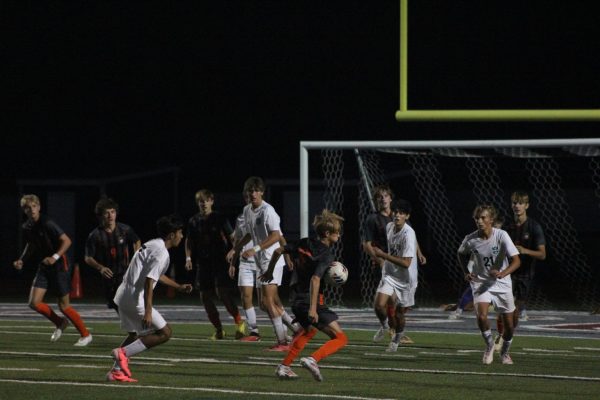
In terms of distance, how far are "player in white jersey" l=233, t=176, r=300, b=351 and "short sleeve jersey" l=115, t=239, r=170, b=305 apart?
128 inches

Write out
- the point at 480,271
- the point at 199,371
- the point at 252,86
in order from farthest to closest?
the point at 252,86, the point at 480,271, the point at 199,371

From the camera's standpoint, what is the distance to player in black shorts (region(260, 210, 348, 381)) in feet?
39.9

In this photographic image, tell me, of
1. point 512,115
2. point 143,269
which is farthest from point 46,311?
point 512,115

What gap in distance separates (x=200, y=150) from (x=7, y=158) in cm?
635

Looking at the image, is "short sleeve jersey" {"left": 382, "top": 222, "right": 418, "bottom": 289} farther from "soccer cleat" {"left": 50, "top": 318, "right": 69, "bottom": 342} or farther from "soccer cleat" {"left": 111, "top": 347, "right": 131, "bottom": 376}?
"soccer cleat" {"left": 111, "top": 347, "right": 131, "bottom": 376}

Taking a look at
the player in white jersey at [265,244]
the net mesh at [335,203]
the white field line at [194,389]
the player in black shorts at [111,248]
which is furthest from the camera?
the net mesh at [335,203]

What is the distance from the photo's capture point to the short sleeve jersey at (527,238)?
1534 cm

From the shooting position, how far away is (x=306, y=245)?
1238cm

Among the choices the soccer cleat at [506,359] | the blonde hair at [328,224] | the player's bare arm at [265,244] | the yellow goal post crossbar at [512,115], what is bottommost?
the soccer cleat at [506,359]

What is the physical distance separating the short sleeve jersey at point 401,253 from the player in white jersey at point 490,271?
1.34 metres

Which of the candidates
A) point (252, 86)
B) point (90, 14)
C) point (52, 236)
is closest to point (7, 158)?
point (90, 14)

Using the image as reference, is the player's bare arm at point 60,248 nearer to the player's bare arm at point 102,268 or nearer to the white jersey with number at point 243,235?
the player's bare arm at point 102,268

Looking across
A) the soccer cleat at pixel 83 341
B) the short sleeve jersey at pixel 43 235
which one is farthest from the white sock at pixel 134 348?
the short sleeve jersey at pixel 43 235

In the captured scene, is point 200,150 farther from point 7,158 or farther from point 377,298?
point 377,298
